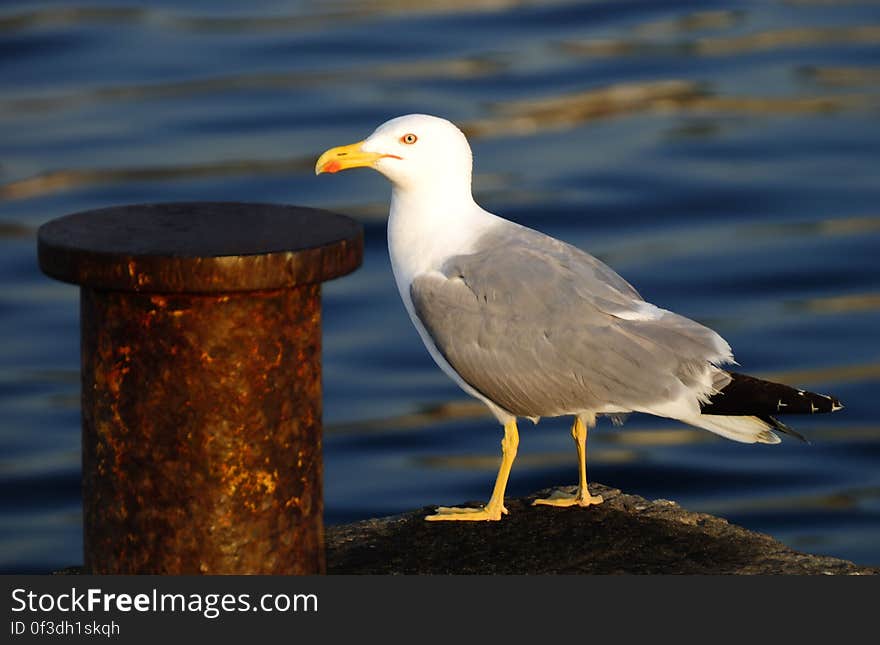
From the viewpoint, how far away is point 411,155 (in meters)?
7.70

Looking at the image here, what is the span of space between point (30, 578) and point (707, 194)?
10.2 metres

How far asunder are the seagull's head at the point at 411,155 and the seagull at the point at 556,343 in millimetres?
39

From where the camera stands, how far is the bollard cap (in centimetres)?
567

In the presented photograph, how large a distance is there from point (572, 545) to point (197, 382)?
1.79m

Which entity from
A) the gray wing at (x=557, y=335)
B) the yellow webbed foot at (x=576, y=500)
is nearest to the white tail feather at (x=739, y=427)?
the gray wing at (x=557, y=335)

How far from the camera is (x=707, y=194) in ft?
52.0

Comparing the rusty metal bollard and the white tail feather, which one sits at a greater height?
the rusty metal bollard

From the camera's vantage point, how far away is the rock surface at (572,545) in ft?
22.5

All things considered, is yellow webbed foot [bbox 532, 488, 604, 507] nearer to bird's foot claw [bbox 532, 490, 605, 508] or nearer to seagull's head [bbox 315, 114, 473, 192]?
bird's foot claw [bbox 532, 490, 605, 508]

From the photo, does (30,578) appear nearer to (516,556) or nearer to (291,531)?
(291,531)

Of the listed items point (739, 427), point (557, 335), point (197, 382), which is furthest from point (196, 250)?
point (739, 427)

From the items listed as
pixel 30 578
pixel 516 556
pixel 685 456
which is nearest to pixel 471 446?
pixel 685 456

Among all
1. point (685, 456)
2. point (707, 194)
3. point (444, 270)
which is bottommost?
point (685, 456)

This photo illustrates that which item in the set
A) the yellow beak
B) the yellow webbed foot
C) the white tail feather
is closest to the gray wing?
the white tail feather
